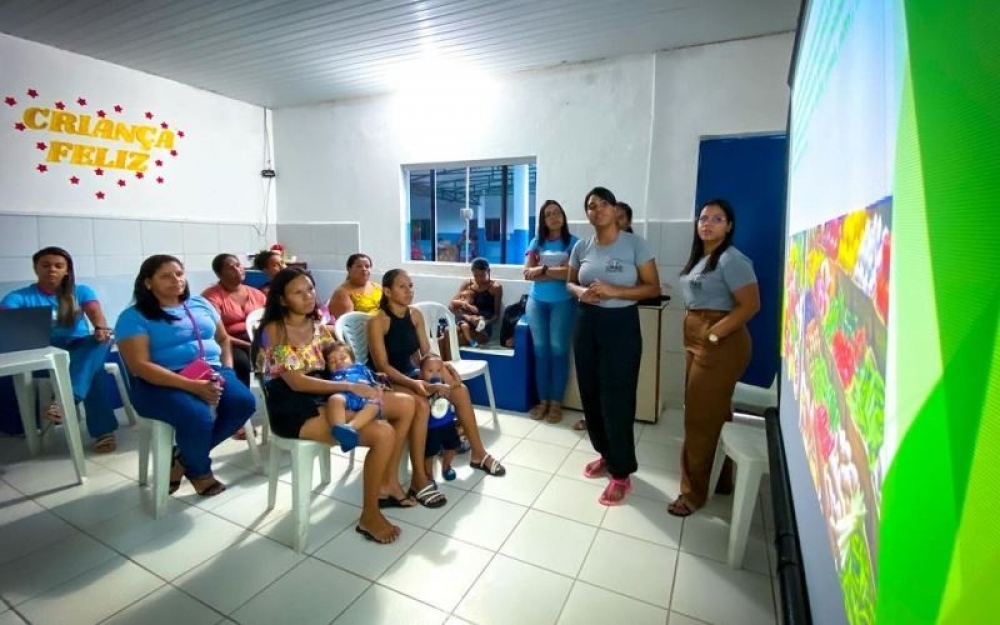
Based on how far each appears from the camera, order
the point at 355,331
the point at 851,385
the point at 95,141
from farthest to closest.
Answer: the point at 95,141
the point at 355,331
the point at 851,385

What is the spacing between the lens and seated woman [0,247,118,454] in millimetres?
2758

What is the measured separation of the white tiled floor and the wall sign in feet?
7.58

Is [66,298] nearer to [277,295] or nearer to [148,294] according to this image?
[148,294]

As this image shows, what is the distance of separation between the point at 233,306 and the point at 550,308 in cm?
218

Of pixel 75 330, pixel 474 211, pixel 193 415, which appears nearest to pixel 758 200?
pixel 193 415

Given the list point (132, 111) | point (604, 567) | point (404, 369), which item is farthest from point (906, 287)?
point (132, 111)

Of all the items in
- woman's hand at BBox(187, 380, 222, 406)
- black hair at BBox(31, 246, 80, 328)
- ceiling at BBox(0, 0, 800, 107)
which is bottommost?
woman's hand at BBox(187, 380, 222, 406)

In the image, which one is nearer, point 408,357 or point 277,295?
point 277,295

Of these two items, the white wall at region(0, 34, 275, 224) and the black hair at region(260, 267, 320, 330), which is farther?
the white wall at region(0, 34, 275, 224)

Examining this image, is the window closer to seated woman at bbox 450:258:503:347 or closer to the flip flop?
seated woman at bbox 450:258:503:347

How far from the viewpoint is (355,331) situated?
280cm

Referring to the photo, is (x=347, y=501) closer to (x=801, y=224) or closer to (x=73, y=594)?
(x=73, y=594)

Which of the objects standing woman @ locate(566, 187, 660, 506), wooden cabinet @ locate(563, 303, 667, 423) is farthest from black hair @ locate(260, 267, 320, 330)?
wooden cabinet @ locate(563, 303, 667, 423)

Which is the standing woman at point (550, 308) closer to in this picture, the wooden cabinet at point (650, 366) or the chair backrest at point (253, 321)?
the wooden cabinet at point (650, 366)
